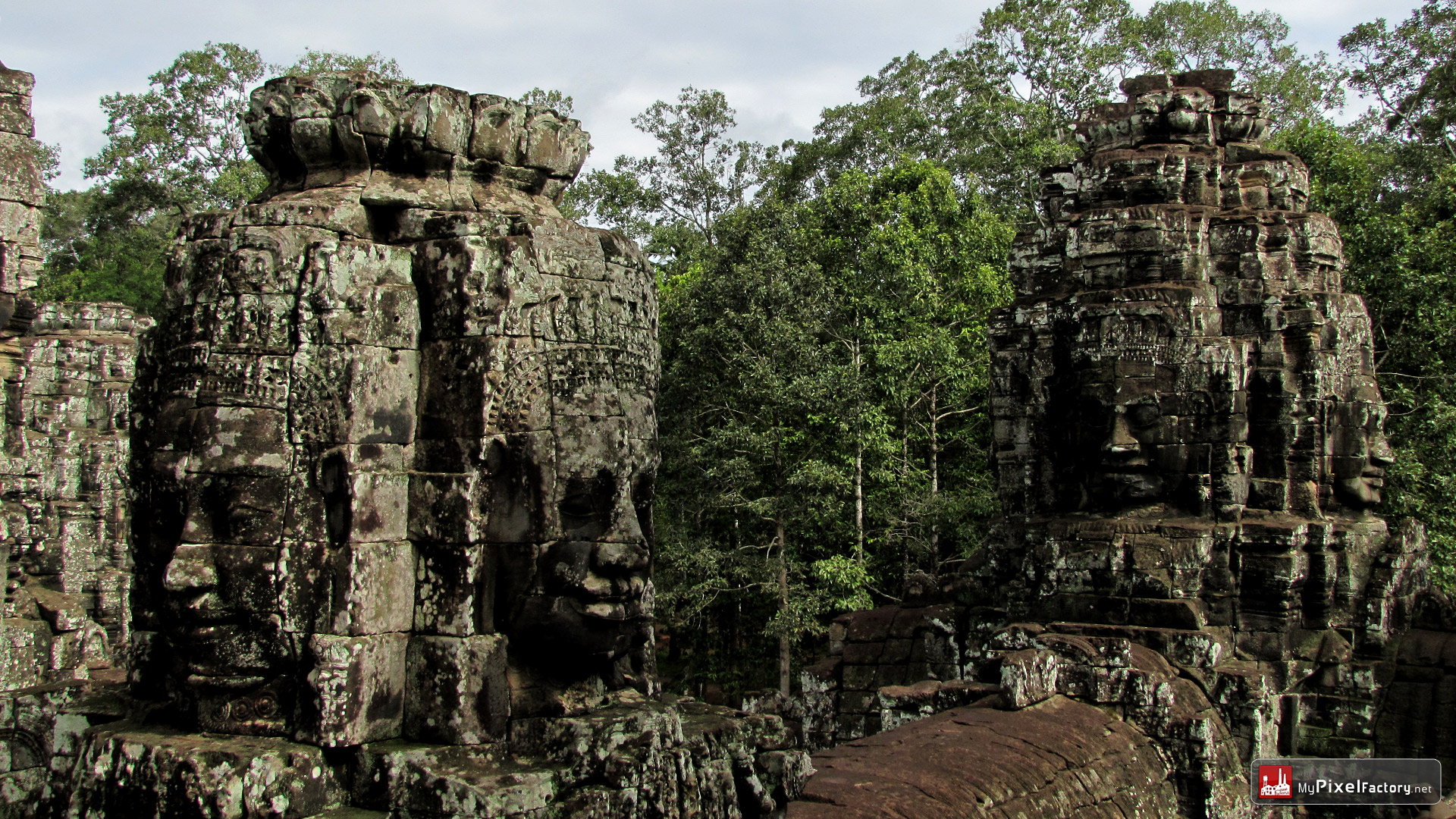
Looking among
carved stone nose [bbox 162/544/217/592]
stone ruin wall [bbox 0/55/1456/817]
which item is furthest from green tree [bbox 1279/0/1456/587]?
carved stone nose [bbox 162/544/217/592]

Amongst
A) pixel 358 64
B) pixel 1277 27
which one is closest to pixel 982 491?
pixel 358 64

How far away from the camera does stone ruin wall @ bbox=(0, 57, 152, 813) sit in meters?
10.6

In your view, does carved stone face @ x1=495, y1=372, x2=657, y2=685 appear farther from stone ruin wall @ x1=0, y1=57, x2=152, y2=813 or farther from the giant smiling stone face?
stone ruin wall @ x1=0, y1=57, x2=152, y2=813

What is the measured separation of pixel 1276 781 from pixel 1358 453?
3.68m

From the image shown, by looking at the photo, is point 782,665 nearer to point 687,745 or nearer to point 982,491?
point 982,491

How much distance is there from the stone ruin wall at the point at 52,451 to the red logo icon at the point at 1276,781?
9.03m

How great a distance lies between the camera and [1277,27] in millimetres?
30172

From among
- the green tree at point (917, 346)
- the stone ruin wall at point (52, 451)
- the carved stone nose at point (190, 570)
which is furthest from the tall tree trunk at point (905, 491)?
the carved stone nose at point (190, 570)

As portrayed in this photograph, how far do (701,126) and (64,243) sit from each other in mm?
19035

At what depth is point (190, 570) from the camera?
4219 millimetres

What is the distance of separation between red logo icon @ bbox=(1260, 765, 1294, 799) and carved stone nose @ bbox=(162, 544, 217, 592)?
7.06 meters

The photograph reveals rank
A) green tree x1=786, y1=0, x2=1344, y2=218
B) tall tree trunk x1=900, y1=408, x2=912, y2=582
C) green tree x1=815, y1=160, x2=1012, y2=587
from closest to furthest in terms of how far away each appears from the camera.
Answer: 1. green tree x1=815, y1=160, x2=1012, y2=587
2. tall tree trunk x1=900, y1=408, x2=912, y2=582
3. green tree x1=786, y1=0, x2=1344, y2=218

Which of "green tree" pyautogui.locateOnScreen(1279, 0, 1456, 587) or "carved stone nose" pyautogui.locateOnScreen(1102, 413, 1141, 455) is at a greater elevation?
"green tree" pyautogui.locateOnScreen(1279, 0, 1456, 587)

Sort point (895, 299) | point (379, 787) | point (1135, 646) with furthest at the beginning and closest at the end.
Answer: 1. point (895, 299)
2. point (1135, 646)
3. point (379, 787)
